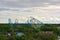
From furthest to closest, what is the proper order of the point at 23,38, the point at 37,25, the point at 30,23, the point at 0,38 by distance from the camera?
the point at 30,23
the point at 37,25
the point at 23,38
the point at 0,38

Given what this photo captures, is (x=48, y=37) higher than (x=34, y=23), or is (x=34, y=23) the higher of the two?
(x=48, y=37)

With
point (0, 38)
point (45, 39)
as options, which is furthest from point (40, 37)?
point (0, 38)

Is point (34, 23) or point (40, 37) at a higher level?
point (40, 37)

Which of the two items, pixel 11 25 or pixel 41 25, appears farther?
pixel 11 25

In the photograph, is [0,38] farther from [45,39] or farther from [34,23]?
[34,23]

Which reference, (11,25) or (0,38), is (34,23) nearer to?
(11,25)

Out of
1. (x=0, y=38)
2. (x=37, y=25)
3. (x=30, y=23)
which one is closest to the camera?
(x=0, y=38)

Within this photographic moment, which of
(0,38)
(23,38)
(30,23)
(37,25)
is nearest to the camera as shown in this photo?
(0,38)

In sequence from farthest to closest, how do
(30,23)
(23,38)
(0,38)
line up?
1. (30,23)
2. (23,38)
3. (0,38)

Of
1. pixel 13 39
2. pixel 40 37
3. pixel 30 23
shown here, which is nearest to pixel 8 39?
pixel 13 39
